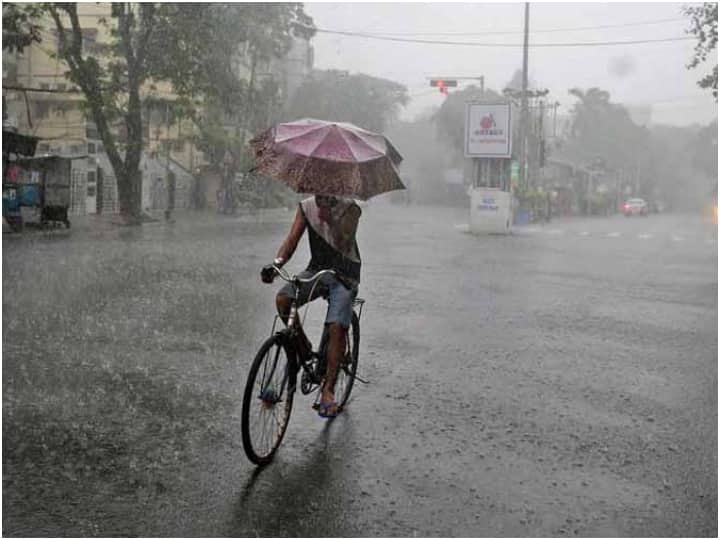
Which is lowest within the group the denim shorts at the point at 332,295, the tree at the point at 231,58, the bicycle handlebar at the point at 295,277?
the denim shorts at the point at 332,295

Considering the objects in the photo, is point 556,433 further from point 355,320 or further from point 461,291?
point 461,291

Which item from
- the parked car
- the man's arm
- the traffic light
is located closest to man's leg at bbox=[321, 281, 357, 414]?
the man's arm

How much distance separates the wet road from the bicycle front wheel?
0.13 meters

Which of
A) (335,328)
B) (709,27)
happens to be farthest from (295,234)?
(709,27)

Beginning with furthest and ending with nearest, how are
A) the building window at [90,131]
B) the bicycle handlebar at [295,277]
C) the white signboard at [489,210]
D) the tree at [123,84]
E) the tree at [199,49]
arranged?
1. the building window at [90,131]
2. the tree at [123,84]
3. the tree at [199,49]
4. the white signboard at [489,210]
5. the bicycle handlebar at [295,277]

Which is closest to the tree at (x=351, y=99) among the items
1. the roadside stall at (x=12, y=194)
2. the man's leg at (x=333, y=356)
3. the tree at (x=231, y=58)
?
the tree at (x=231, y=58)

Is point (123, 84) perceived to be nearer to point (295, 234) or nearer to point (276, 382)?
point (276, 382)

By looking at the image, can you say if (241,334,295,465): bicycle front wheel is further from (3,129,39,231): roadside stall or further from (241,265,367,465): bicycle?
(3,129,39,231): roadside stall

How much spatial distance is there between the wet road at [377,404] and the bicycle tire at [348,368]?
0.49 feet

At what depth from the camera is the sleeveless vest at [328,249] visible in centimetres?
312

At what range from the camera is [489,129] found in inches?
131

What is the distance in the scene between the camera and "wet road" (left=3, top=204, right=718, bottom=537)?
393 cm

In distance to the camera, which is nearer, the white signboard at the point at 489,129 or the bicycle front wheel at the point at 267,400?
the white signboard at the point at 489,129

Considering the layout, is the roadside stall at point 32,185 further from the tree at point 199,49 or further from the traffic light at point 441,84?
the traffic light at point 441,84
